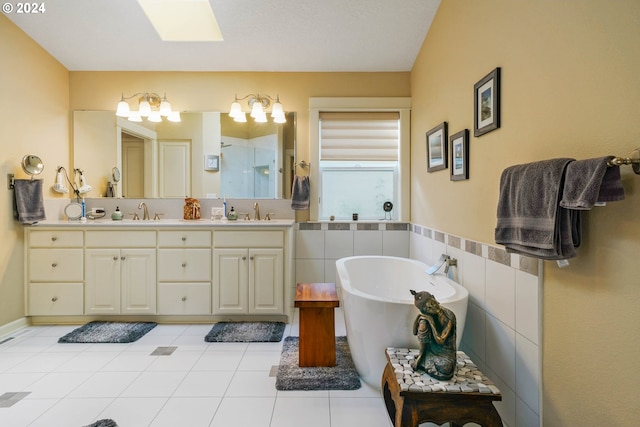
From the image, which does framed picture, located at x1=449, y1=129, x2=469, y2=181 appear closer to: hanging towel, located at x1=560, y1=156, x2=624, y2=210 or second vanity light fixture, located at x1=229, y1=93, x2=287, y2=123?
hanging towel, located at x1=560, y1=156, x2=624, y2=210

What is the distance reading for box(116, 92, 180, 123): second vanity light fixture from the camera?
3012 mm

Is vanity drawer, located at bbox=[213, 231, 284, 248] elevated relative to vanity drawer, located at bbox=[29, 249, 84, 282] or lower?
elevated

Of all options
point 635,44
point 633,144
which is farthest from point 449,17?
point 633,144

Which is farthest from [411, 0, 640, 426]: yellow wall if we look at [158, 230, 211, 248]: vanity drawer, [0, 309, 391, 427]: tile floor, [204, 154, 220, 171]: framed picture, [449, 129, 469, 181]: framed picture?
[204, 154, 220, 171]: framed picture

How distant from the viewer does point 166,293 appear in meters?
2.70

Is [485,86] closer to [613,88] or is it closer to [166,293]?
[613,88]

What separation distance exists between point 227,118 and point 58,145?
1.63 m

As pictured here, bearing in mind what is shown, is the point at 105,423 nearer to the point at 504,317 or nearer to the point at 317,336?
the point at 317,336

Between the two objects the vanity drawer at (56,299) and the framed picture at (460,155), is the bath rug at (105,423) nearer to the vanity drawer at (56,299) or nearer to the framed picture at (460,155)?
the vanity drawer at (56,299)

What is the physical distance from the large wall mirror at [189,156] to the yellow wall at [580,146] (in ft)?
6.65

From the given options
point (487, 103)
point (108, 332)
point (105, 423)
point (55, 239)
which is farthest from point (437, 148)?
point (55, 239)

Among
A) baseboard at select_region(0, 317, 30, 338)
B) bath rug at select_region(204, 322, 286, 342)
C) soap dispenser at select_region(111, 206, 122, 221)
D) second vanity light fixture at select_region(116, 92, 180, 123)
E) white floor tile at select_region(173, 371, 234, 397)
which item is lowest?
white floor tile at select_region(173, 371, 234, 397)

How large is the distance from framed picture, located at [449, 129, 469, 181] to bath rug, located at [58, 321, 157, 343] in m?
2.69

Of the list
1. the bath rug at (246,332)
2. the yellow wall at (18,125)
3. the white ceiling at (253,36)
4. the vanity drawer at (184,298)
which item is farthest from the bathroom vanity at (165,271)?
the white ceiling at (253,36)
